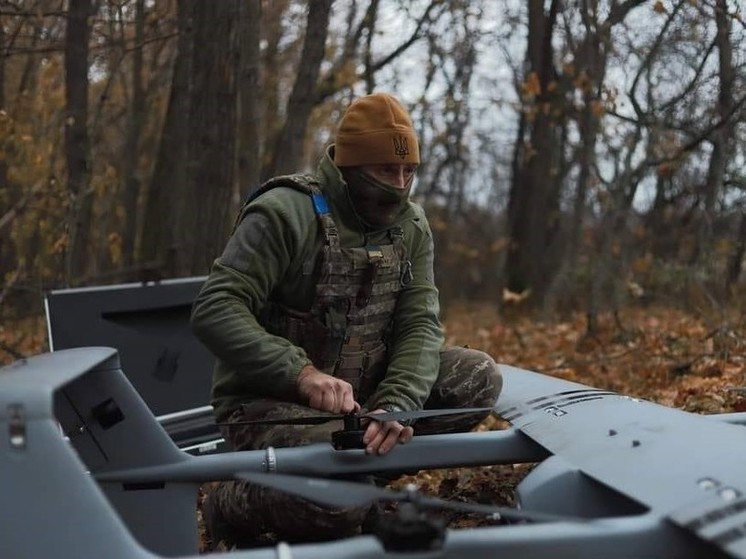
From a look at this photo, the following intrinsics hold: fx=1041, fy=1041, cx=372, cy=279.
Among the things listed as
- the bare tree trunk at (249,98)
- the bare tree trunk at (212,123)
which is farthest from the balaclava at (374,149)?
the bare tree trunk at (249,98)

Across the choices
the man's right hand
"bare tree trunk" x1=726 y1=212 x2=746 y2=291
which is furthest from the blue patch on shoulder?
"bare tree trunk" x1=726 y1=212 x2=746 y2=291

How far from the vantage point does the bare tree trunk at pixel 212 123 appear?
6984 mm

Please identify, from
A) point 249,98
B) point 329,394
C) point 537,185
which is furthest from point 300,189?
point 537,185

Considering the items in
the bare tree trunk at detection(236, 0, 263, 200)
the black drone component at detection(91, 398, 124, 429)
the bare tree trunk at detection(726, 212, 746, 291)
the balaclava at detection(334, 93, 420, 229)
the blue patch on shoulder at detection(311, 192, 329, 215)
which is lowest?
the black drone component at detection(91, 398, 124, 429)

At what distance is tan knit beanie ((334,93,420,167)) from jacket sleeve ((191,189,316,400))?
0.27 metres

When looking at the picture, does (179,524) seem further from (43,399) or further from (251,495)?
(43,399)

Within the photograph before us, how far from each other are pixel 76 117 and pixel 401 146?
593 centimetres

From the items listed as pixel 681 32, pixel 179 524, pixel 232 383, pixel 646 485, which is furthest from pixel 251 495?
pixel 681 32

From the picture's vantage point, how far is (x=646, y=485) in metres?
2.80

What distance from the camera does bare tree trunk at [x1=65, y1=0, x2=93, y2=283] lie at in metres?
8.64

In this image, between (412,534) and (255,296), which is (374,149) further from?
(412,534)

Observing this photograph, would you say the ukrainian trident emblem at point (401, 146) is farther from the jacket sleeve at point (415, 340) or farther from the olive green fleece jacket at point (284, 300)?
the jacket sleeve at point (415, 340)

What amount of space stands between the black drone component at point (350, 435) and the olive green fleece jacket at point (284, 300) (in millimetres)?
262

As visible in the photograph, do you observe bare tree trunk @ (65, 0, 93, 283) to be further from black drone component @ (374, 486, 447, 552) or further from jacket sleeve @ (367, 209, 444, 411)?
black drone component @ (374, 486, 447, 552)
